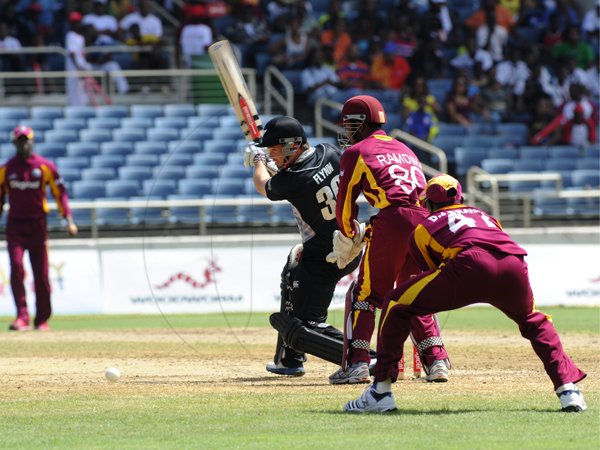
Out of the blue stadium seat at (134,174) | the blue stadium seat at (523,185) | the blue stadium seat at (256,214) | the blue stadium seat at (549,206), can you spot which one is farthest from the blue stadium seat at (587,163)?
the blue stadium seat at (134,174)

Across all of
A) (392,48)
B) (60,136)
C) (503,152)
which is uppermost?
(392,48)

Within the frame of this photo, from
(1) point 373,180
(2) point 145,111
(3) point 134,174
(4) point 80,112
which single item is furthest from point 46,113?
(1) point 373,180

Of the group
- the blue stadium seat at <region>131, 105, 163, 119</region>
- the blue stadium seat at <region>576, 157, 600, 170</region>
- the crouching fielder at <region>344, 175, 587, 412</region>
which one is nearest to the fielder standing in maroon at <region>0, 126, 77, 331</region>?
the blue stadium seat at <region>131, 105, 163, 119</region>

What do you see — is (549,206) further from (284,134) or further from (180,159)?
(284,134)

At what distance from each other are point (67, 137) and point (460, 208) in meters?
18.2

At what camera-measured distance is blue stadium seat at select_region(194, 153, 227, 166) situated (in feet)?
84.2

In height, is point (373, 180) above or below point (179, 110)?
above

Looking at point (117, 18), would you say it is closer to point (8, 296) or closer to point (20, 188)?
point (8, 296)

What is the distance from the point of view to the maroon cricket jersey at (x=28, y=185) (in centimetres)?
1788

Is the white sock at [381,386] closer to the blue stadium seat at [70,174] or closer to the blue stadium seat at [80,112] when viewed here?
the blue stadium seat at [70,174]

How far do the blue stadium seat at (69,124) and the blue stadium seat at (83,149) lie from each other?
20.7 inches

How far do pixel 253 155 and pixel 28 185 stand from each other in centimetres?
722

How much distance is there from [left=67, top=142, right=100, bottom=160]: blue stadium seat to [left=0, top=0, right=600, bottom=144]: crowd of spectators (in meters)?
2.06

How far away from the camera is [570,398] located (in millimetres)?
8672
